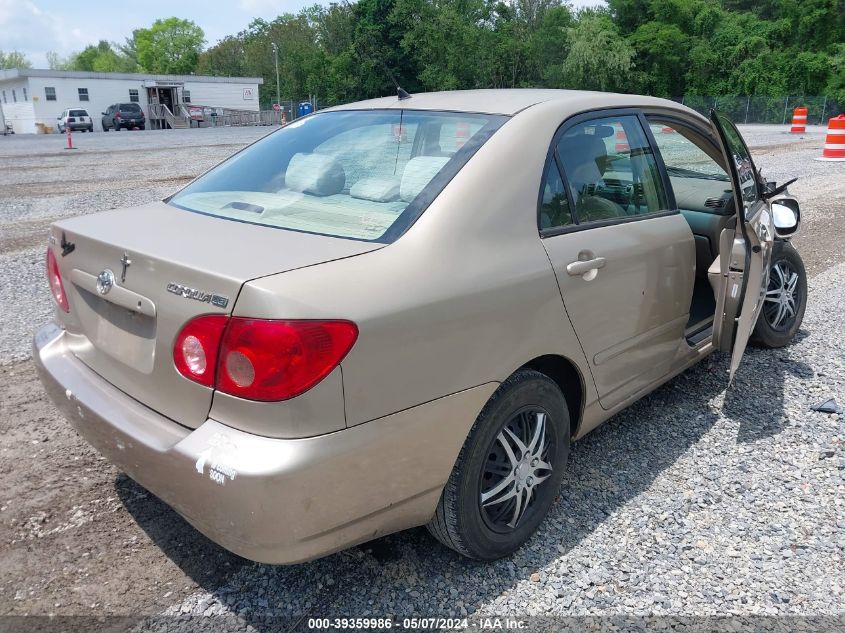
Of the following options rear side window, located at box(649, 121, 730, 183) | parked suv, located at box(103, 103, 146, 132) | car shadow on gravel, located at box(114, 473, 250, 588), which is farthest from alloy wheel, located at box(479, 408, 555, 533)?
parked suv, located at box(103, 103, 146, 132)

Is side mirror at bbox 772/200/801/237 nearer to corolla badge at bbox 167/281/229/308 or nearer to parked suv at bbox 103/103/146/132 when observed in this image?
corolla badge at bbox 167/281/229/308

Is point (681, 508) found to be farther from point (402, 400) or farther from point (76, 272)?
point (76, 272)

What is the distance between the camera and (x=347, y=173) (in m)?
2.92

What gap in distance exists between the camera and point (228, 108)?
57.0 m

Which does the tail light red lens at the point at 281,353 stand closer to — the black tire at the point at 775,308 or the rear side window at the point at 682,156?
the rear side window at the point at 682,156

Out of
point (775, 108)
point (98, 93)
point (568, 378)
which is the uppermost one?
point (98, 93)

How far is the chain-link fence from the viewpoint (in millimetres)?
44188

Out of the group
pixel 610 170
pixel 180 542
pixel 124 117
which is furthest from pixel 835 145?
pixel 124 117

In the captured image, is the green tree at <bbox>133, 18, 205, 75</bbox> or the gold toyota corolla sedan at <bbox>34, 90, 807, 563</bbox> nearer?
the gold toyota corolla sedan at <bbox>34, 90, 807, 563</bbox>

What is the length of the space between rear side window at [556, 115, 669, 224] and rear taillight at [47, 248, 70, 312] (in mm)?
2100

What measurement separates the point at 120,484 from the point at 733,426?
10.4 ft

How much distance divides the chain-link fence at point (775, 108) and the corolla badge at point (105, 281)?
1771 inches

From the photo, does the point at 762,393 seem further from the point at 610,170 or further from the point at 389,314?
the point at 389,314

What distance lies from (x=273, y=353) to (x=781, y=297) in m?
4.05
